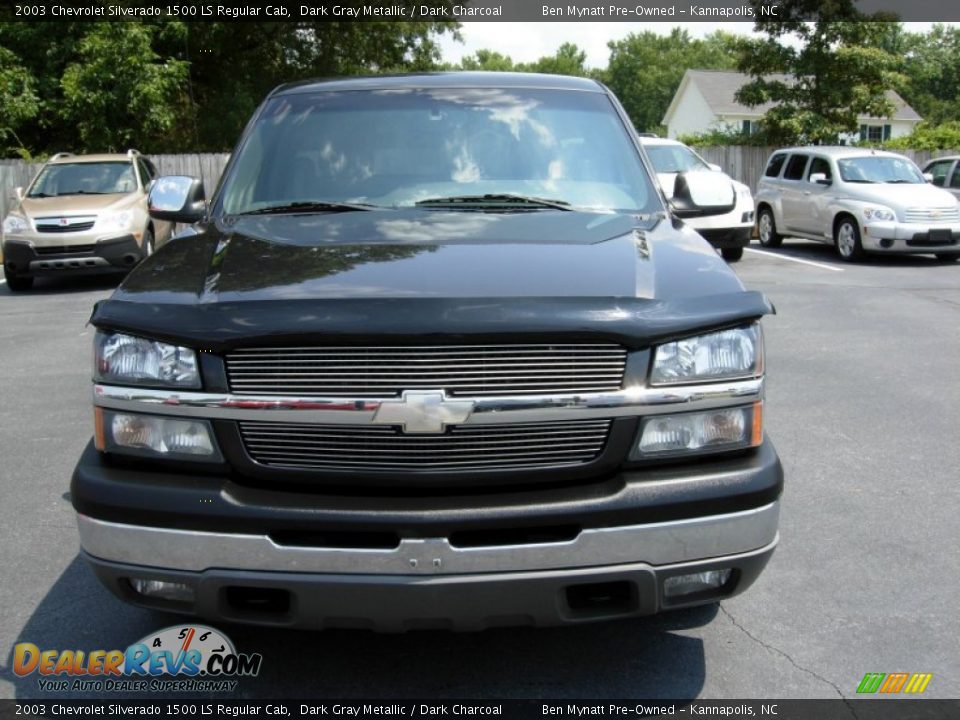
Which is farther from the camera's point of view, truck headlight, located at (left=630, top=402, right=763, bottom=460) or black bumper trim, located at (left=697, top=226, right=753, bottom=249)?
black bumper trim, located at (left=697, top=226, right=753, bottom=249)

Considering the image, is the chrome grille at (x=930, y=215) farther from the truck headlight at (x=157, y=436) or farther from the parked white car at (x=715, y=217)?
the truck headlight at (x=157, y=436)

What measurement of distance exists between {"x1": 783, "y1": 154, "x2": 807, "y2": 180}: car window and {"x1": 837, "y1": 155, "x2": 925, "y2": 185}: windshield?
38.8 inches

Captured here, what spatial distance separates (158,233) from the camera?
50.6 feet

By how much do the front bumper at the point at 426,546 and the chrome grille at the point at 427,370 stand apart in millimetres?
283

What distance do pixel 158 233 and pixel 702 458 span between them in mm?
13715

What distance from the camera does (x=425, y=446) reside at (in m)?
2.81

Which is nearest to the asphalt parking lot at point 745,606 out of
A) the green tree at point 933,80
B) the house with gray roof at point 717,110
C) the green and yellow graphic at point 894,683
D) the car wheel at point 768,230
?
the green and yellow graphic at point 894,683

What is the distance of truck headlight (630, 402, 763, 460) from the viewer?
2893mm

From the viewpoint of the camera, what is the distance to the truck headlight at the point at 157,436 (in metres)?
2.89

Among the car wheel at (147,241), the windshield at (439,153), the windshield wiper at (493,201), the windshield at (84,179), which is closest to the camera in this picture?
the windshield wiper at (493,201)

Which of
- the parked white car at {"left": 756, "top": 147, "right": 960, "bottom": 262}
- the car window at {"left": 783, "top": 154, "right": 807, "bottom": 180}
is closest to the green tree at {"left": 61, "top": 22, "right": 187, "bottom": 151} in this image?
the parked white car at {"left": 756, "top": 147, "right": 960, "bottom": 262}

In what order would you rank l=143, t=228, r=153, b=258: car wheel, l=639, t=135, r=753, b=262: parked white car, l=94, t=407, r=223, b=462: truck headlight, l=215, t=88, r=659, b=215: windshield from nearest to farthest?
l=94, t=407, r=223, b=462: truck headlight → l=215, t=88, r=659, b=215: windshield → l=143, t=228, r=153, b=258: car wheel → l=639, t=135, r=753, b=262: parked white car

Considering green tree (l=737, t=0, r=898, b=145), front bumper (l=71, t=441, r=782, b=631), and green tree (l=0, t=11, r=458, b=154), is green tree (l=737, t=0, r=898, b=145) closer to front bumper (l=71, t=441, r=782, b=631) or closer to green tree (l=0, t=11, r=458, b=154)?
green tree (l=0, t=11, r=458, b=154)

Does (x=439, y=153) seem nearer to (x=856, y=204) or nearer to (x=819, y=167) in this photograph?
(x=856, y=204)
